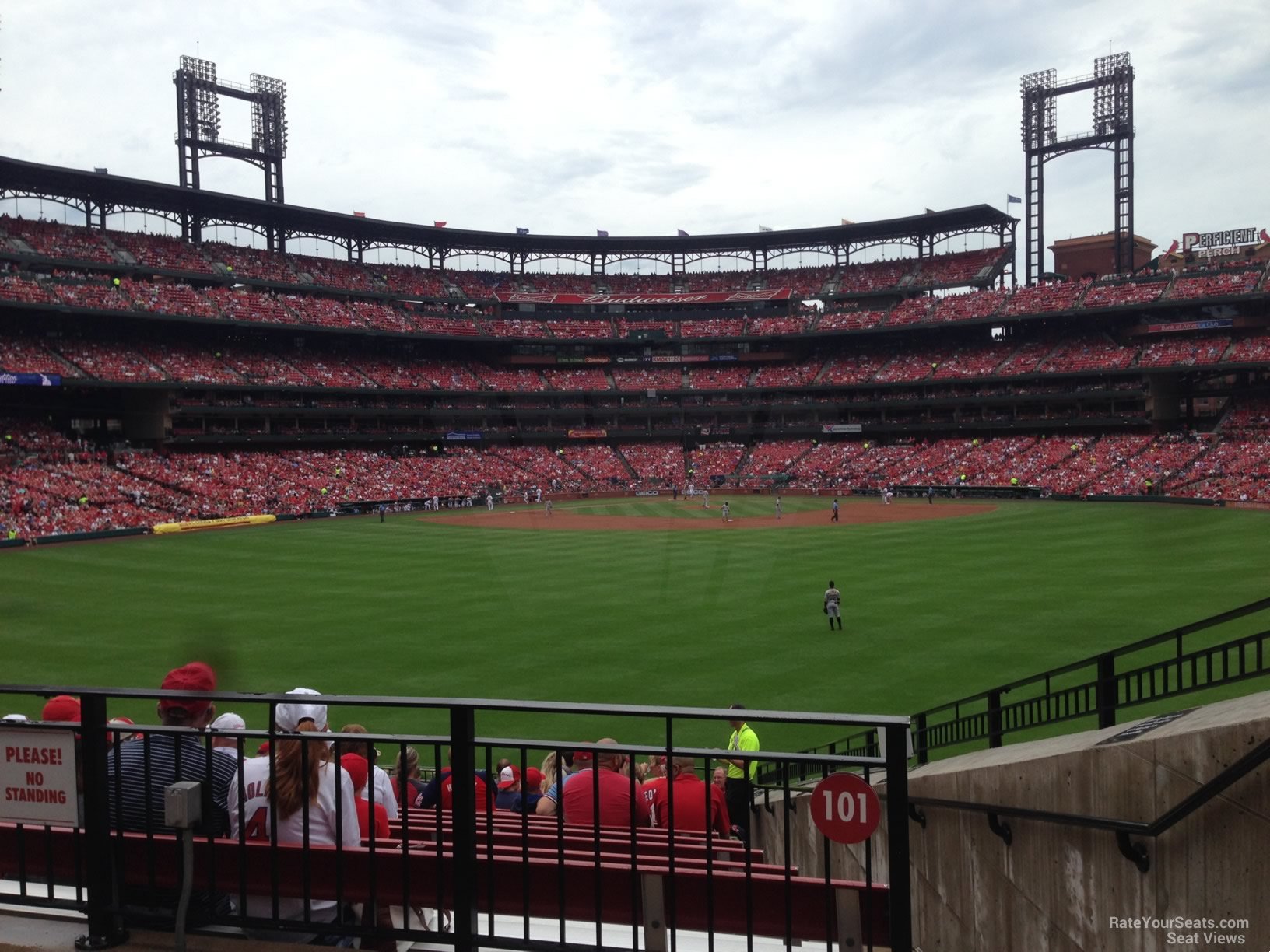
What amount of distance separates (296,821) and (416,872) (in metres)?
0.73

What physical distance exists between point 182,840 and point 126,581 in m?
31.8

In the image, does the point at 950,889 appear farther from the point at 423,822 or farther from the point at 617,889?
the point at 423,822

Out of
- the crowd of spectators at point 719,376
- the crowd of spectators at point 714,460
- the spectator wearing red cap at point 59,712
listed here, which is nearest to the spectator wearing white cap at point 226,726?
the spectator wearing red cap at point 59,712

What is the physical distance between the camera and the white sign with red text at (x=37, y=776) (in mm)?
4059

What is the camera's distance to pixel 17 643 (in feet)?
70.8

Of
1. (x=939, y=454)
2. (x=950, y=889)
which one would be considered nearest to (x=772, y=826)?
(x=950, y=889)

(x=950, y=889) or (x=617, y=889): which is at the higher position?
(x=617, y=889)

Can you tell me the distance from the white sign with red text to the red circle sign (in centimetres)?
333

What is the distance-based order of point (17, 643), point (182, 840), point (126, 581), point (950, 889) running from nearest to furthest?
point (182, 840), point (950, 889), point (17, 643), point (126, 581)

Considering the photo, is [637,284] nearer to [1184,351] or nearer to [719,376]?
[719,376]

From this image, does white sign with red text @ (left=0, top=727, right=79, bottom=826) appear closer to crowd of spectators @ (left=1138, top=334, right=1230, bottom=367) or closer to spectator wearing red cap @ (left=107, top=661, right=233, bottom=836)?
spectator wearing red cap @ (left=107, top=661, right=233, bottom=836)

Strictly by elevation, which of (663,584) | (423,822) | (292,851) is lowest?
(663,584)

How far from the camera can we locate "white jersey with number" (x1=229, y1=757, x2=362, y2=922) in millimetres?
4348

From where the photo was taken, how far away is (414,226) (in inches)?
3452
